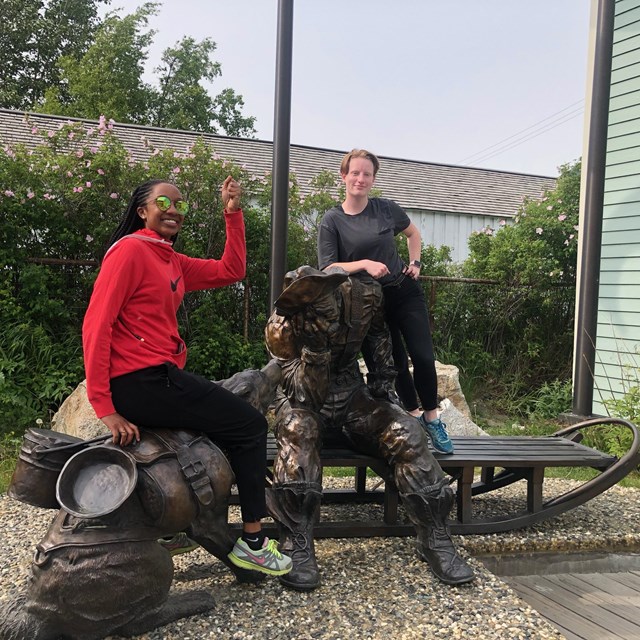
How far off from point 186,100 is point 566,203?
17818 millimetres

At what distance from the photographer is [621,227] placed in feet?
22.6

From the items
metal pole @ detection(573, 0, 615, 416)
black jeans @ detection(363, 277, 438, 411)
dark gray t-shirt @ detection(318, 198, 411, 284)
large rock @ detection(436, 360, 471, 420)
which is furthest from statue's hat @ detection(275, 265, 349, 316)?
metal pole @ detection(573, 0, 615, 416)

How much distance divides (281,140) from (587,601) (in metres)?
3.95

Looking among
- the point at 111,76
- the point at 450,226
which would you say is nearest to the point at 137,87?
the point at 111,76

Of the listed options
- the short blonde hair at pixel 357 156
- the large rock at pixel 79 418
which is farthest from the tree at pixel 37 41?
the short blonde hair at pixel 357 156

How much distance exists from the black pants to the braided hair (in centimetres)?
65

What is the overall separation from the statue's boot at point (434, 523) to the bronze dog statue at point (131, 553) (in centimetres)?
108

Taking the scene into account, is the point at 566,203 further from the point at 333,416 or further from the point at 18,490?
the point at 18,490

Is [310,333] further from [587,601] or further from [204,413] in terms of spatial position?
[587,601]

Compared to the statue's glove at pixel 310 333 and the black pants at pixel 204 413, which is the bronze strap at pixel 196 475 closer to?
the black pants at pixel 204 413

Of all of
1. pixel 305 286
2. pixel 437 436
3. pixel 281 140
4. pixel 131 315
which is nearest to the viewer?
pixel 131 315

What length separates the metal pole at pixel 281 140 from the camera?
5035 mm

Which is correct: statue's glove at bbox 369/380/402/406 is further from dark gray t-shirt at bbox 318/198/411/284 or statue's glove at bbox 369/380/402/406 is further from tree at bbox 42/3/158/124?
tree at bbox 42/3/158/124

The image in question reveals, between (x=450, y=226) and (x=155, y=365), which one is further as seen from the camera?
(x=450, y=226)
